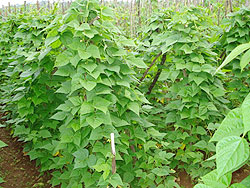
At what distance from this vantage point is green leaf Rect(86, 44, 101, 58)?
1891 millimetres

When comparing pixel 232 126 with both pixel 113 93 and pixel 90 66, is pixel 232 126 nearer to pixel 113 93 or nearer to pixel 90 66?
pixel 90 66

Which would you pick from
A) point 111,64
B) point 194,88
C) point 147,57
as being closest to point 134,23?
point 147,57

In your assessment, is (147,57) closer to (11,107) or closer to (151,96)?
(151,96)

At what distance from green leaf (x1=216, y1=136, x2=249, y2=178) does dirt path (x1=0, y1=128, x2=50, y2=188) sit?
9.00 ft

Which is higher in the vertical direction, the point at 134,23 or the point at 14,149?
the point at 134,23

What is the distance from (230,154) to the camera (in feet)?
1.97

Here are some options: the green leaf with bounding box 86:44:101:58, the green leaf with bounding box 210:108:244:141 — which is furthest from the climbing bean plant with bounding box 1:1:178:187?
the green leaf with bounding box 210:108:244:141

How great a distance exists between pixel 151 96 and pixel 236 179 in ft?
4.51

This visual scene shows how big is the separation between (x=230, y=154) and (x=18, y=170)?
321 centimetres

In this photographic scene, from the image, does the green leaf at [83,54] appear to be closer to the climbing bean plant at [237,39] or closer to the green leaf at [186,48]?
the green leaf at [186,48]

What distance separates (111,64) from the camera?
2100 mm

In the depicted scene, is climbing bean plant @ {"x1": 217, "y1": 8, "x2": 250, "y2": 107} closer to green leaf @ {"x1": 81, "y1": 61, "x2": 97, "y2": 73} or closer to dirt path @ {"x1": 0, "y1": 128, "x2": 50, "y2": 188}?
green leaf @ {"x1": 81, "y1": 61, "x2": 97, "y2": 73}

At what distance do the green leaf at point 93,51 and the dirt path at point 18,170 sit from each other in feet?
5.97

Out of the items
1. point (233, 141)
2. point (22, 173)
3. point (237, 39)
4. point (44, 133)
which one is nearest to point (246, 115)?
point (233, 141)
